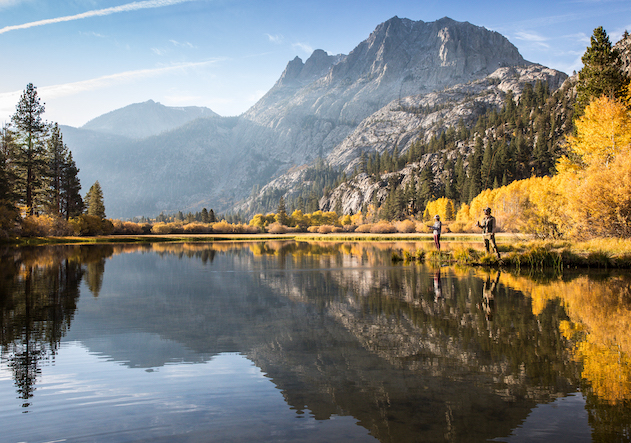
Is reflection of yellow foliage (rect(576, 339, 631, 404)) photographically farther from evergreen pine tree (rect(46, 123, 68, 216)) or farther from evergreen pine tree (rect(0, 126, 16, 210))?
evergreen pine tree (rect(46, 123, 68, 216))

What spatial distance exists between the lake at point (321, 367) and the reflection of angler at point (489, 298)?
14cm

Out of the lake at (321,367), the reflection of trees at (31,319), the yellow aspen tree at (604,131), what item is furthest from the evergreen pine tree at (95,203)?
the yellow aspen tree at (604,131)

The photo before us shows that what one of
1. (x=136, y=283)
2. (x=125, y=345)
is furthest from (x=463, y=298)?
(x=136, y=283)

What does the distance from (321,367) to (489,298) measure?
824cm

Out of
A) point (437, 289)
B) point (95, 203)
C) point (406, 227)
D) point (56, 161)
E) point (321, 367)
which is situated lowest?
point (437, 289)

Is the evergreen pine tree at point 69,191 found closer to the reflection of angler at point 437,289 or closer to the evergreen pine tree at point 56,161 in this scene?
the evergreen pine tree at point 56,161

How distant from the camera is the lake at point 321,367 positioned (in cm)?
474

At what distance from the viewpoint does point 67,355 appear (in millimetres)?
7746

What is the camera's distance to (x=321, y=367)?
6758 mm

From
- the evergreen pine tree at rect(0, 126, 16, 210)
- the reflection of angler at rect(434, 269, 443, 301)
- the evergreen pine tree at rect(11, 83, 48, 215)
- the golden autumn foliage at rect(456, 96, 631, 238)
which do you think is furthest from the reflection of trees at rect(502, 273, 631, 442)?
the evergreen pine tree at rect(11, 83, 48, 215)

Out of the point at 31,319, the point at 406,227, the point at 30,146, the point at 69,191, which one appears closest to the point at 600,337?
the point at 31,319

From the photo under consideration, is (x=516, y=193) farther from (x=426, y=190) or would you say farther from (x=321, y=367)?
(x=321, y=367)

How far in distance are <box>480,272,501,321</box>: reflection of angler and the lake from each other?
5.7 inches

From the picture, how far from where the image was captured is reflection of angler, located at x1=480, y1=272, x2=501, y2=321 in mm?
10609
